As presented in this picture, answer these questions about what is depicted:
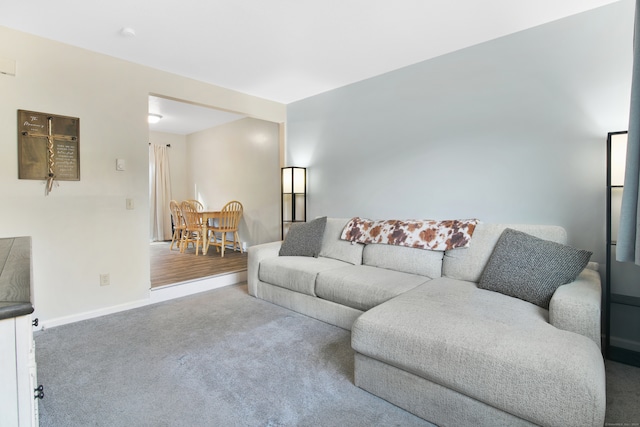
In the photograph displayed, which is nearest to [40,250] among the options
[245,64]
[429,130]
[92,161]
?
[92,161]

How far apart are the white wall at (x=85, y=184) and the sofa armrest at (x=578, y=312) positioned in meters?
3.29

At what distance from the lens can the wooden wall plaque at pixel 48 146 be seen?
2.41m

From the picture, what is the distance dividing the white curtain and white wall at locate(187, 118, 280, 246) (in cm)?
59

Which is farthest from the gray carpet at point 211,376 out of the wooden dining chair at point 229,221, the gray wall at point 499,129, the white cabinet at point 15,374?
the wooden dining chair at point 229,221

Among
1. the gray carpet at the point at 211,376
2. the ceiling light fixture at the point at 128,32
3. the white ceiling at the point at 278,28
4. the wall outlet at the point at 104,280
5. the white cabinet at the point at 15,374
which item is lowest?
the gray carpet at the point at 211,376

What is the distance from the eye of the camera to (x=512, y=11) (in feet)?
7.25

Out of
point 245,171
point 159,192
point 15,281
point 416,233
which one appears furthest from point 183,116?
point 15,281

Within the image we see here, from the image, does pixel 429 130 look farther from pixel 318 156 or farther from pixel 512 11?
pixel 318 156

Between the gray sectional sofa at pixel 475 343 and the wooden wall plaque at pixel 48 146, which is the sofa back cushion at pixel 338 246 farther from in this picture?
the wooden wall plaque at pixel 48 146

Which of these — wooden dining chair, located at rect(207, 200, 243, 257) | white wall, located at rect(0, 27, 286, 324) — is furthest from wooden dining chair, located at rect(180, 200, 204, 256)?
white wall, located at rect(0, 27, 286, 324)

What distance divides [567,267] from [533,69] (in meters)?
1.59

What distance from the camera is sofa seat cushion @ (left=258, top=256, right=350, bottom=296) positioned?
273 centimetres

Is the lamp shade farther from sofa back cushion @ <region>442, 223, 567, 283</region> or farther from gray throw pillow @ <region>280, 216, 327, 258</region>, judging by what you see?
sofa back cushion @ <region>442, 223, 567, 283</region>

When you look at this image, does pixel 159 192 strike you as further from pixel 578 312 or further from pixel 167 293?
pixel 578 312
